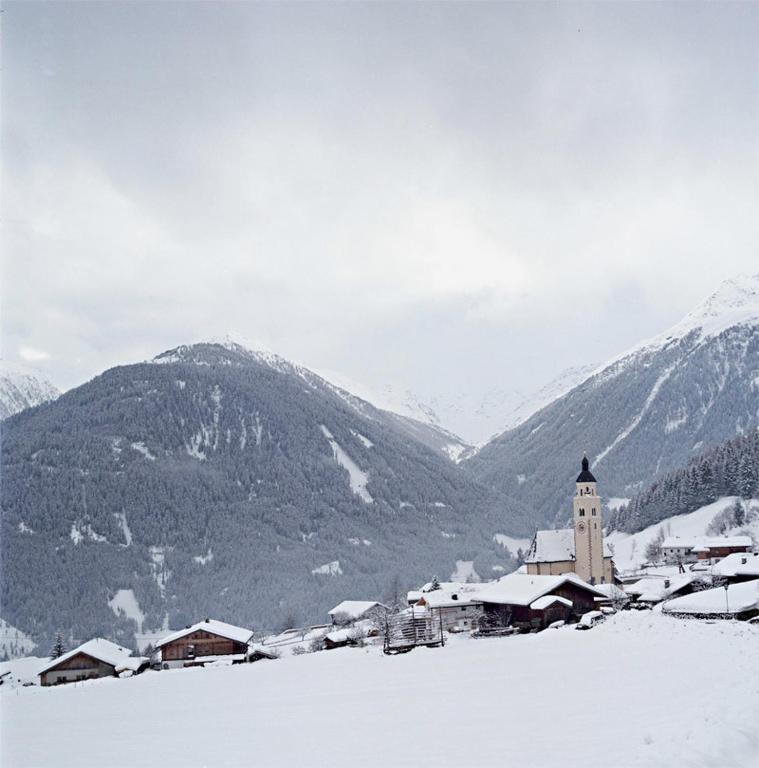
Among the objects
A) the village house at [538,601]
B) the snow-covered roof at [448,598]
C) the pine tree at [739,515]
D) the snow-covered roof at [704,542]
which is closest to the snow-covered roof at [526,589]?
the village house at [538,601]

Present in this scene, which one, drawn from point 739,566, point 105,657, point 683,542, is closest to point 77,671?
point 105,657

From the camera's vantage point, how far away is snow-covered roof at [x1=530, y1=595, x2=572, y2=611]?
61.8 m

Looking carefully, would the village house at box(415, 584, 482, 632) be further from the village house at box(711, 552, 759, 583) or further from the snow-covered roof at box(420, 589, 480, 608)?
the village house at box(711, 552, 759, 583)

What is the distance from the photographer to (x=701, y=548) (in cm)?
11075

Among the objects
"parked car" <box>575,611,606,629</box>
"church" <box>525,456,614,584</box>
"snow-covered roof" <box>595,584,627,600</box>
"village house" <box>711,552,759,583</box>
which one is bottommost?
"parked car" <box>575,611,606,629</box>

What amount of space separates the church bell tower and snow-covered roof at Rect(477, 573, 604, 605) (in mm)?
26010

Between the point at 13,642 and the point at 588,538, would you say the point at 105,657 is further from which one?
the point at 13,642

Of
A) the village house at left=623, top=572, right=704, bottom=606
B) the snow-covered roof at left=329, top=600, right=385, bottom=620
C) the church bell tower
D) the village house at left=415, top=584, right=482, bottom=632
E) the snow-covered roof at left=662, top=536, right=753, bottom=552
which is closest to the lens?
the village house at left=623, top=572, right=704, bottom=606

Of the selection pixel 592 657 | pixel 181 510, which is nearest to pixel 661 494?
pixel 181 510

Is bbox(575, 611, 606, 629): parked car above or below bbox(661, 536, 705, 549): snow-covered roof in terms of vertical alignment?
below

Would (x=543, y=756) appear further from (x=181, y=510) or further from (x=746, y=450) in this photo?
(x=181, y=510)

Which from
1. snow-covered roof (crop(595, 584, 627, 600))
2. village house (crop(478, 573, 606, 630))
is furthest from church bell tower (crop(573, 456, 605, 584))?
village house (crop(478, 573, 606, 630))

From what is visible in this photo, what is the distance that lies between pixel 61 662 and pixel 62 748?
53.5m

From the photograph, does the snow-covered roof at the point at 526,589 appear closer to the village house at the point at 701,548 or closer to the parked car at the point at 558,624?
the parked car at the point at 558,624
